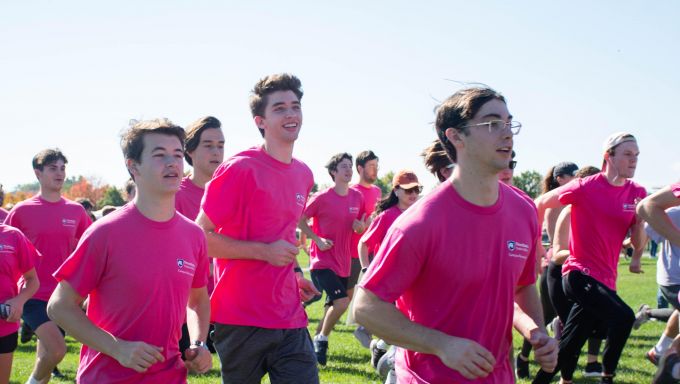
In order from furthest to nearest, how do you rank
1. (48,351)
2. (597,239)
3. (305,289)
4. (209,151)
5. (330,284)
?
(330,284) < (597,239) < (48,351) < (209,151) < (305,289)

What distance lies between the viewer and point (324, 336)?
32.4 feet

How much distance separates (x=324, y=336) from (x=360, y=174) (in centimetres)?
316

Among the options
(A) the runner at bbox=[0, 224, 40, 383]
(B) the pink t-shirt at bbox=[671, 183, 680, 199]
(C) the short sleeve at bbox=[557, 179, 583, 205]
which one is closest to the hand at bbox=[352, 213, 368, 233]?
(C) the short sleeve at bbox=[557, 179, 583, 205]

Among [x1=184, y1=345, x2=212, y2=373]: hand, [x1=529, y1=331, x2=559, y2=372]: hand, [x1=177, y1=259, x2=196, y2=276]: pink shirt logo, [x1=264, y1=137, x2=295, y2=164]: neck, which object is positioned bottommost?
[x1=184, y1=345, x2=212, y2=373]: hand

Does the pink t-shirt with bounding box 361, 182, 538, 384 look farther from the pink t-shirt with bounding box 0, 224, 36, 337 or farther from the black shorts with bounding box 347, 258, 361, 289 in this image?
the black shorts with bounding box 347, 258, 361, 289

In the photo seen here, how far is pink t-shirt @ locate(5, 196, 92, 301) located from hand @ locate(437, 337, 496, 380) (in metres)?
6.88

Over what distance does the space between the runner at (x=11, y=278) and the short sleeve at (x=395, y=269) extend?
414 cm

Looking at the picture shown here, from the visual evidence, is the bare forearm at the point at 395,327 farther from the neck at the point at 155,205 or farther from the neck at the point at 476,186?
the neck at the point at 155,205

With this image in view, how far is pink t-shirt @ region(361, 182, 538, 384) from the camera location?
3.30 m

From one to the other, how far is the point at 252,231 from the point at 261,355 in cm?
80

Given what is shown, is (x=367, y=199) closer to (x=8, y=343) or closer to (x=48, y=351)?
(x=48, y=351)

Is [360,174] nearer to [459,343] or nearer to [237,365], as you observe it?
[237,365]

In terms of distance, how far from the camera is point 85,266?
3898mm

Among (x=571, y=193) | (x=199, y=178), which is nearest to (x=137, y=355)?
(x=199, y=178)
